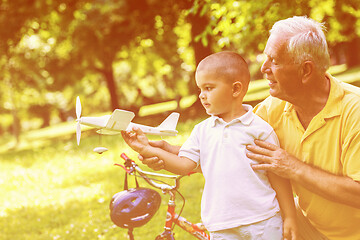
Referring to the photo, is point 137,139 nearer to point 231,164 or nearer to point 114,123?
point 114,123

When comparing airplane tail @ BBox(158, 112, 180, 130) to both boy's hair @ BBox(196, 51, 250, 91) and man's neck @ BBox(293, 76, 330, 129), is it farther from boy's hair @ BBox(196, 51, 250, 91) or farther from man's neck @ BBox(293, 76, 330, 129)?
man's neck @ BBox(293, 76, 330, 129)

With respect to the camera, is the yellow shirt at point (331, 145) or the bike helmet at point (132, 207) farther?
the bike helmet at point (132, 207)

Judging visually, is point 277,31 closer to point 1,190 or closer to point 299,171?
point 299,171

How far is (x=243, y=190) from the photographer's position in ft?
9.14

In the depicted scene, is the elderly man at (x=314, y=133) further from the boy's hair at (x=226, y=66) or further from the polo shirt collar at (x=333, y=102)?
the boy's hair at (x=226, y=66)

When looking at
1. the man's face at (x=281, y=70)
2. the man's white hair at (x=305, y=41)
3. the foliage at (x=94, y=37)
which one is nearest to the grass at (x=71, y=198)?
the man's face at (x=281, y=70)

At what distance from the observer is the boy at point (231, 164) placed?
2777mm

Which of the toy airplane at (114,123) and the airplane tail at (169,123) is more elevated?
the toy airplane at (114,123)

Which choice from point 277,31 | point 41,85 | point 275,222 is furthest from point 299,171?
point 41,85

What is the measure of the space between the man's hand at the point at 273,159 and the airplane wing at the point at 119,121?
773mm

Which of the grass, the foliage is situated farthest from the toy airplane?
the foliage

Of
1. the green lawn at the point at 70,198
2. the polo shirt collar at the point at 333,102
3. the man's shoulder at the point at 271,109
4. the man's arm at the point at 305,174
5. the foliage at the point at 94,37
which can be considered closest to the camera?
the man's arm at the point at 305,174

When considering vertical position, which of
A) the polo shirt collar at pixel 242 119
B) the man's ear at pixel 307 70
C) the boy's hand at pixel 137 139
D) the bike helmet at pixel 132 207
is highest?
the man's ear at pixel 307 70

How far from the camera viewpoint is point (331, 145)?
2.90m
